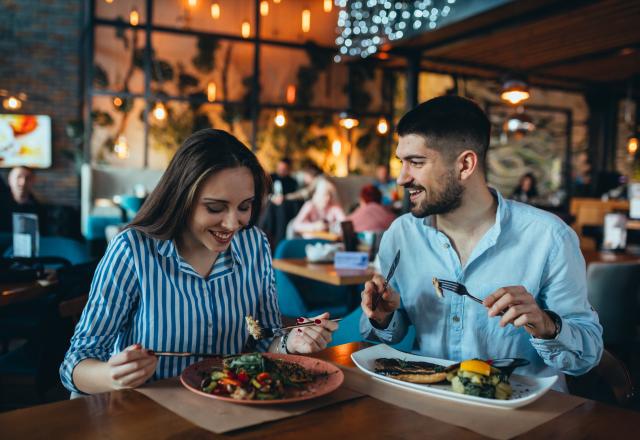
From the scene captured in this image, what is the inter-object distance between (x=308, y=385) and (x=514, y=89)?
632cm

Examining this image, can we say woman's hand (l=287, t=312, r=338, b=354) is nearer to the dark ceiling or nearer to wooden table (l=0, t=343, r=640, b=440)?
wooden table (l=0, t=343, r=640, b=440)

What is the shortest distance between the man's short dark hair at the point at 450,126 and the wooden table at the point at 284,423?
0.88 meters

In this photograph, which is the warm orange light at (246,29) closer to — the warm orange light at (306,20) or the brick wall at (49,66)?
the warm orange light at (306,20)

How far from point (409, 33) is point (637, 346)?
204 inches

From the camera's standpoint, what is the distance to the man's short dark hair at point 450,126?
1.82 metres

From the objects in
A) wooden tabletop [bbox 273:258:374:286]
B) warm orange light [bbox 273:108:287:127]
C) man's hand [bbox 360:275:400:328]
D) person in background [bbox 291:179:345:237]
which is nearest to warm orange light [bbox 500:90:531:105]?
person in background [bbox 291:179:345:237]

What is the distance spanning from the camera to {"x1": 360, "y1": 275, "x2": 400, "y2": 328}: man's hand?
1.58m

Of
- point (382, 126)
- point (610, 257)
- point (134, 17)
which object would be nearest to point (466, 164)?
point (610, 257)

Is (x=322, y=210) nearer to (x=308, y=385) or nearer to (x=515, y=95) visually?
(x=515, y=95)

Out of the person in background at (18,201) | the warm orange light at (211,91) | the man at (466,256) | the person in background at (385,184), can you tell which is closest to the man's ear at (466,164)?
the man at (466,256)

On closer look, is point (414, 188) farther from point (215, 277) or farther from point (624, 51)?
point (624, 51)

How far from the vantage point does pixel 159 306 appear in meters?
1.61

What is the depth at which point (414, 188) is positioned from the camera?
1.83 meters

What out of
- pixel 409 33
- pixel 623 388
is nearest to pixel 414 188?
pixel 623 388
